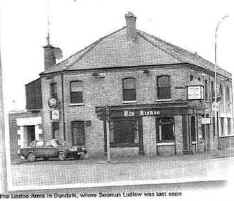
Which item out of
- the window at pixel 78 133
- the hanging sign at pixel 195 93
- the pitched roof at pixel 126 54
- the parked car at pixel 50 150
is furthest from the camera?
the window at pixel 78 133

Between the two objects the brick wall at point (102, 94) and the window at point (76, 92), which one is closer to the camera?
the brick wall at point (102, 94)

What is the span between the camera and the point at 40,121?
33.0ft

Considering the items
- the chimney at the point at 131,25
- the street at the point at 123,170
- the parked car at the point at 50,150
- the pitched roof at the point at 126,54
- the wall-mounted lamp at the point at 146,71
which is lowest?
the street at the point at 123,170

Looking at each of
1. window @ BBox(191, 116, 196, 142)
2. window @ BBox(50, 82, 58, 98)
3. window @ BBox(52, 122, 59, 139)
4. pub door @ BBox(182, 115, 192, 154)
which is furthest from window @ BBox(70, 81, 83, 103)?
window @ BBox(191, 116, 196, 142)

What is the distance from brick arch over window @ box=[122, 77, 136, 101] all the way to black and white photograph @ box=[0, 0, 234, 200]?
26 mm

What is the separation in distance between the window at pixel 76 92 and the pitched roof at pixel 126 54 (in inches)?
14.4

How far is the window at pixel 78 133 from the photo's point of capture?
9547 millimetres

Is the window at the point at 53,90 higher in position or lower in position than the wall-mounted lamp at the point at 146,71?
lower

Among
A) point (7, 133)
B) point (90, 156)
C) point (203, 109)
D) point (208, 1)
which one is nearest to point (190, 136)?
point (203, 109)

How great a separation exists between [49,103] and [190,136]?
2.96m

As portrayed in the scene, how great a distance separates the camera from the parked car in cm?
928

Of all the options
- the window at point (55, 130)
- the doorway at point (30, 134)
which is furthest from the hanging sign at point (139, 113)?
the doorway at point (30, 134)

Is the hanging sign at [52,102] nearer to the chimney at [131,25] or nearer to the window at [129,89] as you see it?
the window at [129,89]

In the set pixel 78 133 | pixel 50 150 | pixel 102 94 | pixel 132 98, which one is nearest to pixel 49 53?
pixel 102 94
